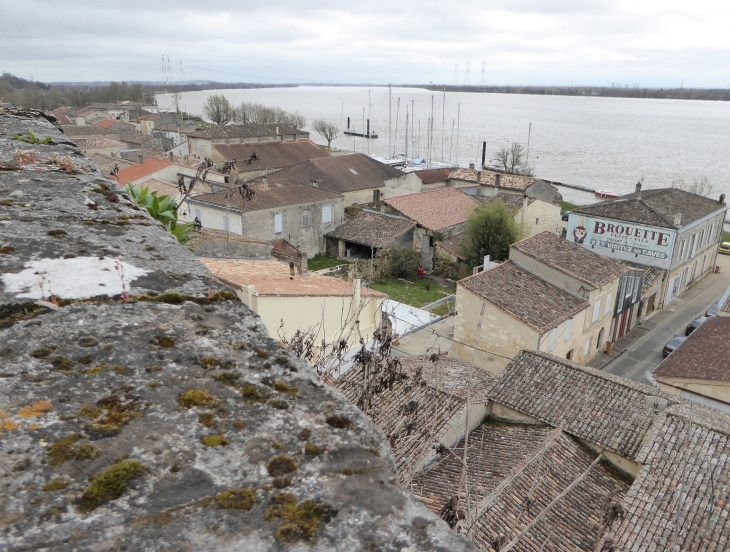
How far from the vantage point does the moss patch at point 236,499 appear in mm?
1827

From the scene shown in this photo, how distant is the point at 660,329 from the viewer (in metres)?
25.0

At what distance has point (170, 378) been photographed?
237 cm

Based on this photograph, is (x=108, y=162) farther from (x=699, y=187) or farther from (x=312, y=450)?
(x=699, y=187)

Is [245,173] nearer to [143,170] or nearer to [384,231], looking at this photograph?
[143,170]

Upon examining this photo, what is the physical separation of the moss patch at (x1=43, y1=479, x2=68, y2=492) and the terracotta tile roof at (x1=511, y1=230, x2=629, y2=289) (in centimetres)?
1925

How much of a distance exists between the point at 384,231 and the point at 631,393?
20070mm

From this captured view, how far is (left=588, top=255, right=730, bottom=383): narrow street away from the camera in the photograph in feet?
70.0

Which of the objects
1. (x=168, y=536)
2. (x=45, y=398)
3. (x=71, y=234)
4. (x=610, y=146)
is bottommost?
(x=610, y=146)

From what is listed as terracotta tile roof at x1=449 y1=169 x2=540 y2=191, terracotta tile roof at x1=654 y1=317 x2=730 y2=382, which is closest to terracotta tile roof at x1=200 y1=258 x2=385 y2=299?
terracotta tile roof at x1=654 y1=317 x2=730 y2=382

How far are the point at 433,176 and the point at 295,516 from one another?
145ft

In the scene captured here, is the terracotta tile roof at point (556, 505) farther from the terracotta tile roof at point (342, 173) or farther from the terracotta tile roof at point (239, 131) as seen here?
the terracotta tile roof at point (239, 131)

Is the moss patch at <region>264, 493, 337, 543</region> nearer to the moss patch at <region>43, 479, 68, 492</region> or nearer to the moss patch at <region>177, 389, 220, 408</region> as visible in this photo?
the moss patch at <region>177, 389, 220, 408</region>

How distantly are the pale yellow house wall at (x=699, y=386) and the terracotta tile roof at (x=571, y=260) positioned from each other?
15.3ft

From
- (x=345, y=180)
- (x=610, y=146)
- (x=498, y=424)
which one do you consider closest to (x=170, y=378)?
(x=498, y=424)
